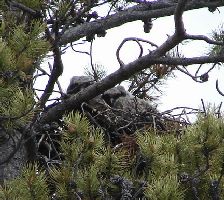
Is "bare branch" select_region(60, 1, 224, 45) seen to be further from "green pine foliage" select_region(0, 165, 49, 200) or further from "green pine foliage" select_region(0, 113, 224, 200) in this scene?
"green pine foliage" select_region(0, 165, 49, 200)

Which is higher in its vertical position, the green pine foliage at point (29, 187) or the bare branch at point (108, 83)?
the bare branch at point (108, 83)

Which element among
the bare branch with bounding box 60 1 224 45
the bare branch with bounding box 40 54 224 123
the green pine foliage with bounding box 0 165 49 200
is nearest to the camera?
the green pine foliage with bounding box 0 165 49 200

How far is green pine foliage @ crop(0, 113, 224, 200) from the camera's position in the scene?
111 inches

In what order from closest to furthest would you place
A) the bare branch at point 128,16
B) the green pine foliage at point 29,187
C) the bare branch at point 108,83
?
the green pine foliage at point 29,187 → the bare branch at point 108,83 → the bare branch at point 128,16

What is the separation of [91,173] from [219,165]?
0.57m

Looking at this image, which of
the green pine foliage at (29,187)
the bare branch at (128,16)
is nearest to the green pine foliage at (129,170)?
the green pine foliage at (29,187)

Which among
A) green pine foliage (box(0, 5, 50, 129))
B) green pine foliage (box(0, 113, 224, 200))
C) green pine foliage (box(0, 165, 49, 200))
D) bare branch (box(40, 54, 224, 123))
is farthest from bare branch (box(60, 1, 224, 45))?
green pine foliage (box(0, 165, 49, 200))

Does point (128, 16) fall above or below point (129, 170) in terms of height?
above

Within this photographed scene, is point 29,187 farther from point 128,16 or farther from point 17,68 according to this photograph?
point 128,16

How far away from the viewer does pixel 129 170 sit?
310 centimetres

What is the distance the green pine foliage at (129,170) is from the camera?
9.21ft

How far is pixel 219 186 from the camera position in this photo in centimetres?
294

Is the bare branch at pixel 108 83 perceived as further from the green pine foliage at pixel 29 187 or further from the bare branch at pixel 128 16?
the green pine foliage at pixel 29 187

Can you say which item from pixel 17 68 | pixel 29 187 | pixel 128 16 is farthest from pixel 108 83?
pixel 29 187
